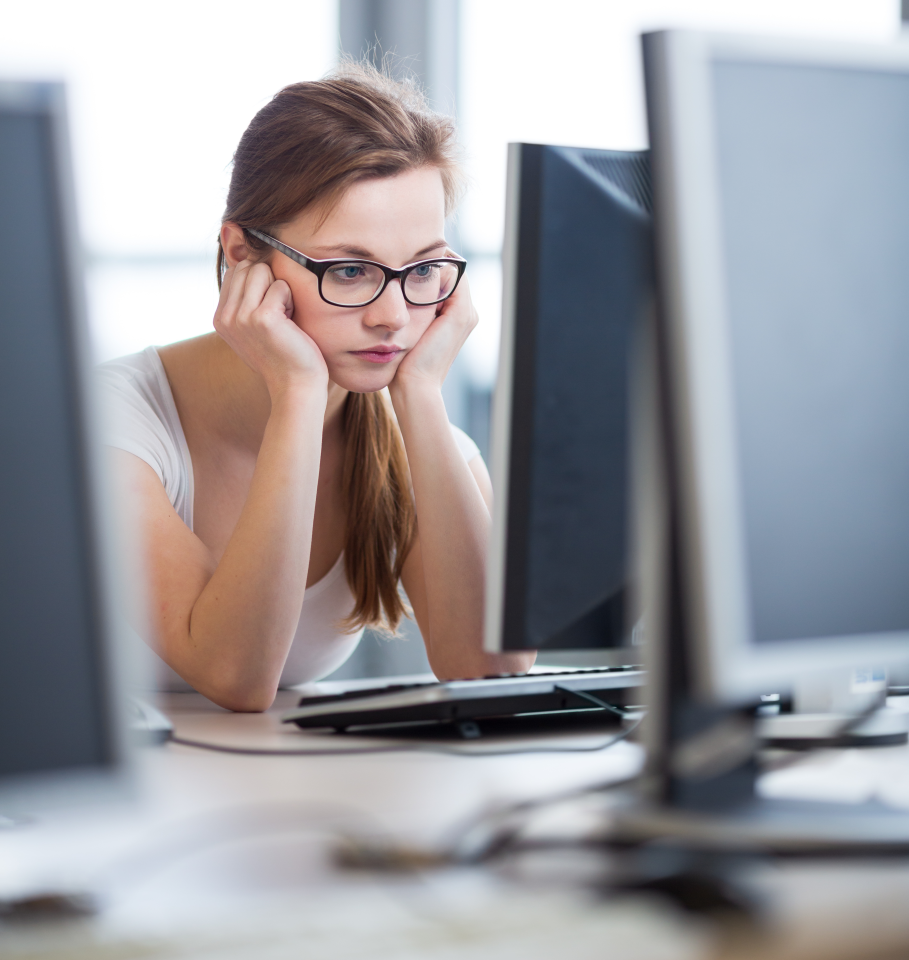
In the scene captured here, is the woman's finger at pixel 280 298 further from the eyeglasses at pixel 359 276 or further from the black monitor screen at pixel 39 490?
the black monitor screen at pixel 39 490

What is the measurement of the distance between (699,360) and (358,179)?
2.81 ft

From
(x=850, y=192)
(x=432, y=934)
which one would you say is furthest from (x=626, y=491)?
(x=432, y=934)

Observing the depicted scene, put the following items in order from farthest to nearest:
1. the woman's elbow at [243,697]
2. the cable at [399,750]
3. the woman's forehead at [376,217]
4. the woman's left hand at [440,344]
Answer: the woman's left hand at [440,344], the woman's forehead at [376,217], the woman's elbow at [243,697], the cable at [399,750]

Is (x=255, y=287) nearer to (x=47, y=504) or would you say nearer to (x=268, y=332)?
(x=268, y=332)

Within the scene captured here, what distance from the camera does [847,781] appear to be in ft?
2.38

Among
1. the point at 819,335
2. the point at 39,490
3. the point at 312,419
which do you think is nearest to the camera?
the point at 39,490

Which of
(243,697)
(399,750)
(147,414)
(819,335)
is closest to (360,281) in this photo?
(147,414)

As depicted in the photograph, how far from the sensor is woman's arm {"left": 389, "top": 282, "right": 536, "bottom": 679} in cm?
131

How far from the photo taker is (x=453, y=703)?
0.91 meters

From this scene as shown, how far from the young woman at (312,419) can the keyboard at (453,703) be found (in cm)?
18

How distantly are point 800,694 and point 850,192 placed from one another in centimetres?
51

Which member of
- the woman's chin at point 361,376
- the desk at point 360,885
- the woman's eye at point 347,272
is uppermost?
the woman's eye at point 347,272

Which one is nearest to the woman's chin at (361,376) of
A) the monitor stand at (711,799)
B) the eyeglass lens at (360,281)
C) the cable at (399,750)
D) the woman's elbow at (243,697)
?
the eyeglass lens at (360,281)

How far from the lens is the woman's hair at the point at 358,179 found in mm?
1293
